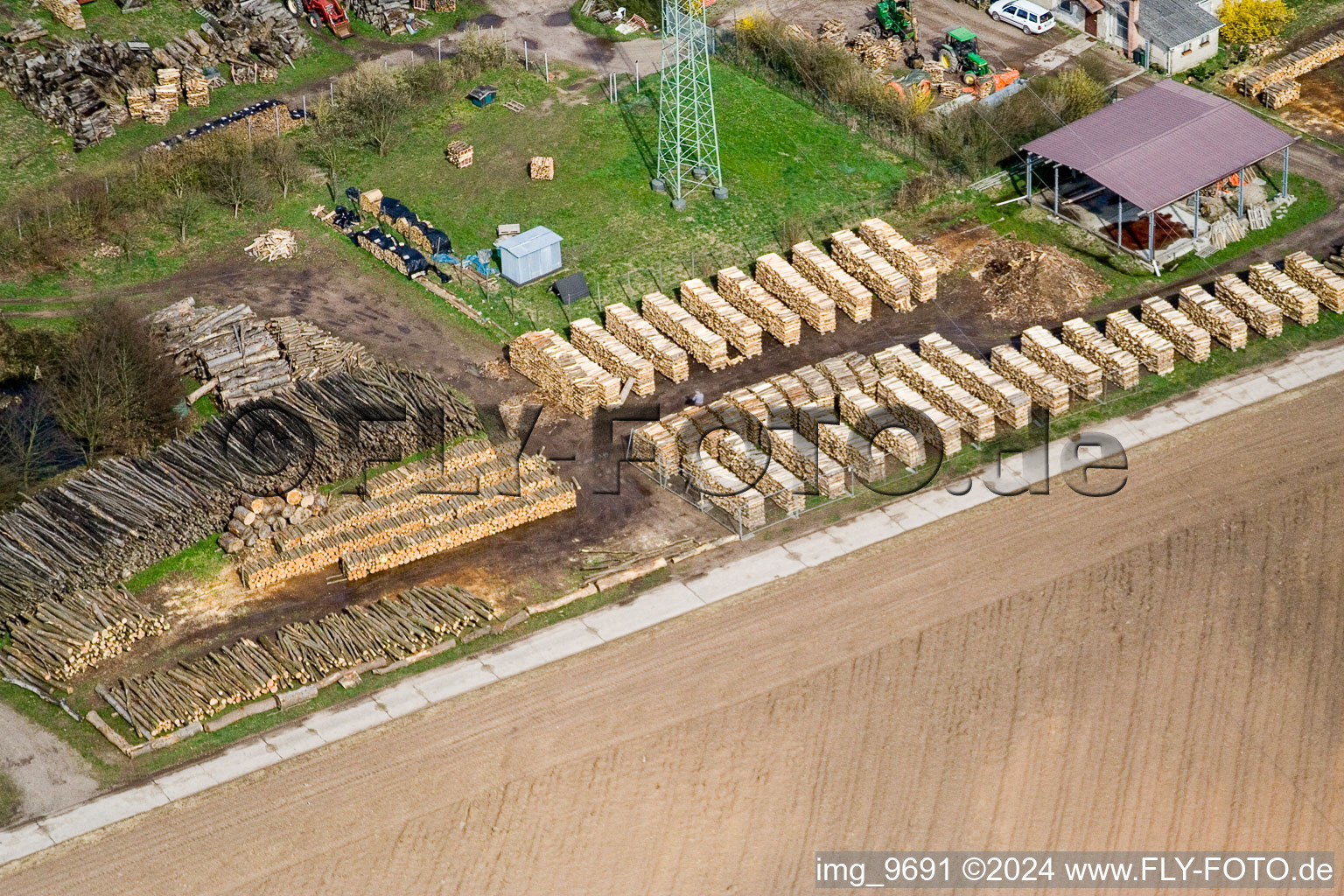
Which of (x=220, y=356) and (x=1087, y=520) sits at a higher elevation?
(x=220, y=356)

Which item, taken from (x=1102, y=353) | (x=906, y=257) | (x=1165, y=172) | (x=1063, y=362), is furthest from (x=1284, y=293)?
(x=906, y=257)

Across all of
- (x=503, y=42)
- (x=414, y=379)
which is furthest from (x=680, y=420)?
(x=503, y=42)

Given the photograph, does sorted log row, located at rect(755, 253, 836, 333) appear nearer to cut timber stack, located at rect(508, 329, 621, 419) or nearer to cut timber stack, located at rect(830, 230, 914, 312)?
cut timber stack, located at rect(830, 230, 914, 312)

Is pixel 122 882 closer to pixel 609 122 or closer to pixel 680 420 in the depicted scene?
pixel 680 420

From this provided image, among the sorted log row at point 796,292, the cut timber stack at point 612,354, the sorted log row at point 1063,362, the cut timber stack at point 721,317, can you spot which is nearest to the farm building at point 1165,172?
the sorted log row at point 1063,362

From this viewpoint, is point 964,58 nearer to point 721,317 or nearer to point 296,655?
point 721,317

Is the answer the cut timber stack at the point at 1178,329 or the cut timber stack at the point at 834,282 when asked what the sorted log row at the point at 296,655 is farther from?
the cut timber stack at the point at 1178,329
